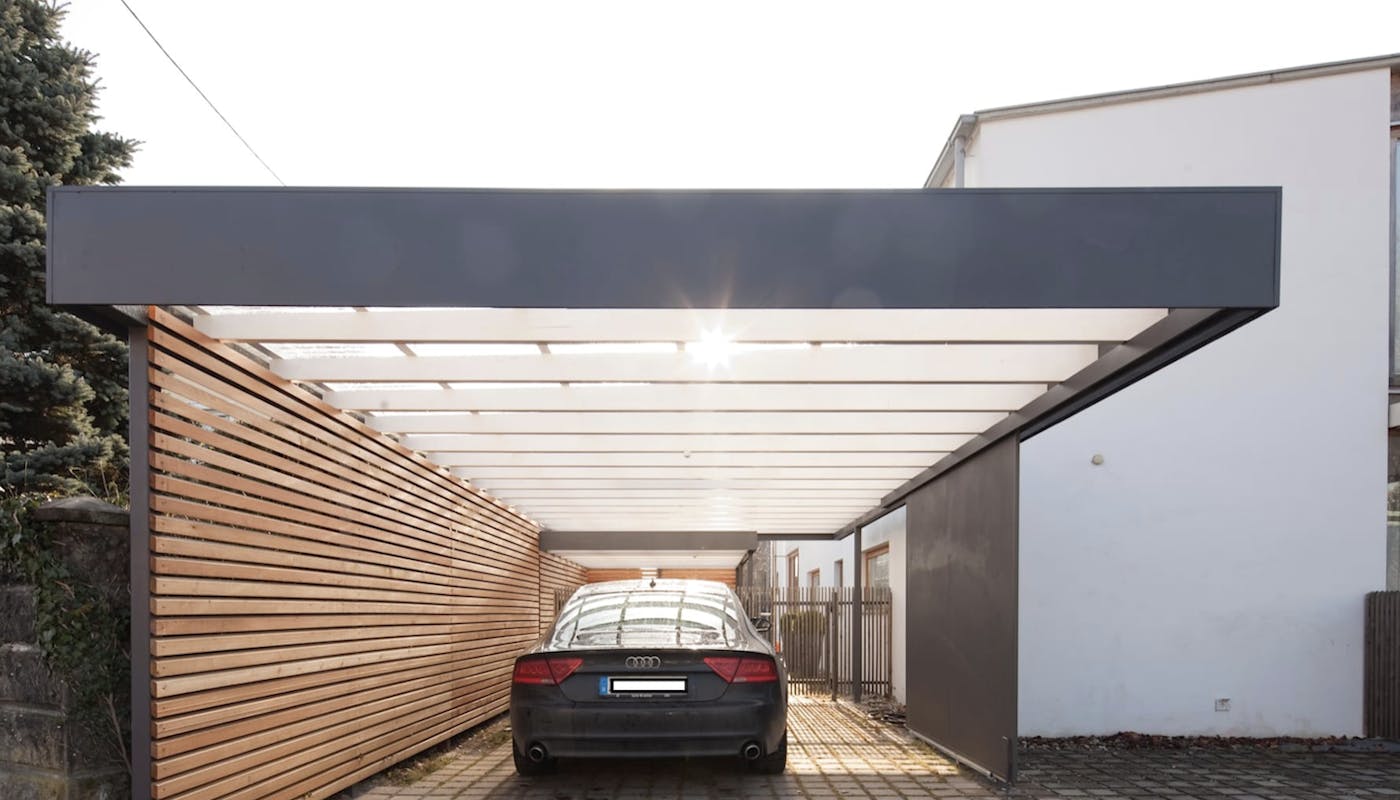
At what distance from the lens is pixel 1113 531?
10070mm

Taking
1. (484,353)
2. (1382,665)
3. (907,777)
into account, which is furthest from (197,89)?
(1382,665)

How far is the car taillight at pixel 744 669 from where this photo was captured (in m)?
6.41

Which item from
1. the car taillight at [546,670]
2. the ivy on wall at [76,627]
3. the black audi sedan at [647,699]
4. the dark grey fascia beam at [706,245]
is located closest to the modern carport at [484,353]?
the dark grey fascia beam at [706,245]

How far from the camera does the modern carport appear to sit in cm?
446

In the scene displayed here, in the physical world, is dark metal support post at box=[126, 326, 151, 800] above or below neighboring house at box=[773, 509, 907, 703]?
above

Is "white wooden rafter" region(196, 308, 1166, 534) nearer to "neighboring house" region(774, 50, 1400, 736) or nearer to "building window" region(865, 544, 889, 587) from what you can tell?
"neighboring house" region(774, 50, 1400, 736)

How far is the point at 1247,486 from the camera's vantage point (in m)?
9.98

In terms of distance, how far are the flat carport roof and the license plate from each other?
1.70 meters


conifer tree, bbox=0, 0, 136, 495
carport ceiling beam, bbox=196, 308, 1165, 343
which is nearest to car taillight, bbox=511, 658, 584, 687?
carport ceiling beam, bbox=196, 308, 1165, 343

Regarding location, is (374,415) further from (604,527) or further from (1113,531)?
(604,527)

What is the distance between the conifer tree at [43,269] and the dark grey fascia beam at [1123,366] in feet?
29.9

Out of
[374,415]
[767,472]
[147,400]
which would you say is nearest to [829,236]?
[147,400]

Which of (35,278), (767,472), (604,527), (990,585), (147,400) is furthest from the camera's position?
(604,527)

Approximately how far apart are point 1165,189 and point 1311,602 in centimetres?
692
